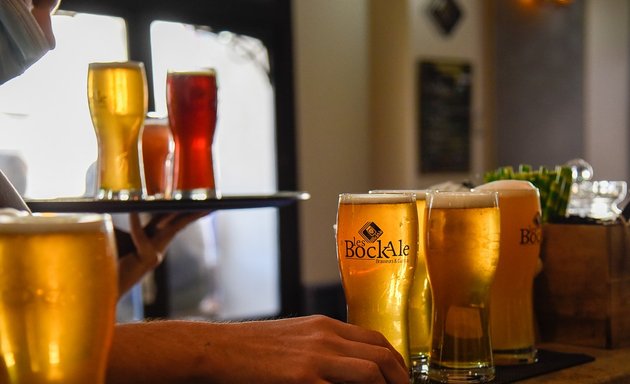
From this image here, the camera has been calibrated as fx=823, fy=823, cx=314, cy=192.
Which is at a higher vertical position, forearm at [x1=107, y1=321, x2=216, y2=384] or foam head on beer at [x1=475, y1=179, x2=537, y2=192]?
foam head on beer at [x1=475, y1=179, x2=537, y2=192]

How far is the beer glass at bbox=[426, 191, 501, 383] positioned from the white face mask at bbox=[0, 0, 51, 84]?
636mm

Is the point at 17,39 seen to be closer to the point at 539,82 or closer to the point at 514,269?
the point at 514,269

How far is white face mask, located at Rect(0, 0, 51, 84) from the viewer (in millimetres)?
1183

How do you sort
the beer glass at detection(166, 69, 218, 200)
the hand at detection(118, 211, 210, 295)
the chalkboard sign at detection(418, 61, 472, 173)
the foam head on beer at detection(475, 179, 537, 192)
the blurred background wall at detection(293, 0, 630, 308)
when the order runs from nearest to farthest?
the foam head on beer at detection(475, 179, 537, 192), the beer glass at detection(166, 69, 218, 200), the hand at detection(118, 211, 210, 295), the blurred background wall at detection(293, 0, 630, 308), the chalkboard sign at detection(418, 61, 472, 173)

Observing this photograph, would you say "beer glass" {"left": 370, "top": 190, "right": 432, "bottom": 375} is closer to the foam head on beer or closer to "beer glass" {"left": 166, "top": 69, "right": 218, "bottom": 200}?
the foam head on beer

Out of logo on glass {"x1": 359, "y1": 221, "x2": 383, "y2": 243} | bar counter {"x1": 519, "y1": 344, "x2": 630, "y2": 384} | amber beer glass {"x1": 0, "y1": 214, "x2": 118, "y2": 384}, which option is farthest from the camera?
bar counter {"x1": 519, "y1": 344, "x2": 630, "y2": 384}

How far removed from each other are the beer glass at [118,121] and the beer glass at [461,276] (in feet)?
2.26

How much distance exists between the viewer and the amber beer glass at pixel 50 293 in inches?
25.3

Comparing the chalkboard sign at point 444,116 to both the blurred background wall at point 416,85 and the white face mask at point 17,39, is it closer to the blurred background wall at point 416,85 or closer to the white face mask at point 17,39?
the blurred background wall at point 416,85

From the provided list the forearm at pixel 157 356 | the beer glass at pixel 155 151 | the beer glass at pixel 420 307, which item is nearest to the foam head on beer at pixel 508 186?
the beer glass at pixel 420 307

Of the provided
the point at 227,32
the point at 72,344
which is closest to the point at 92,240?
the point at 72,344

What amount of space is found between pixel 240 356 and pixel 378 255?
22 cm

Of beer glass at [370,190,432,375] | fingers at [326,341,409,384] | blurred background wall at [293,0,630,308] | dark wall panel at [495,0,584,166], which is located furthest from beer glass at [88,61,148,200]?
dark wall panel at [495,0,584,166]

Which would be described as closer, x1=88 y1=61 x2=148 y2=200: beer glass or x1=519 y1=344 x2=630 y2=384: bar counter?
x1=519 y1=344 x2=630 y2=384: bar counter
